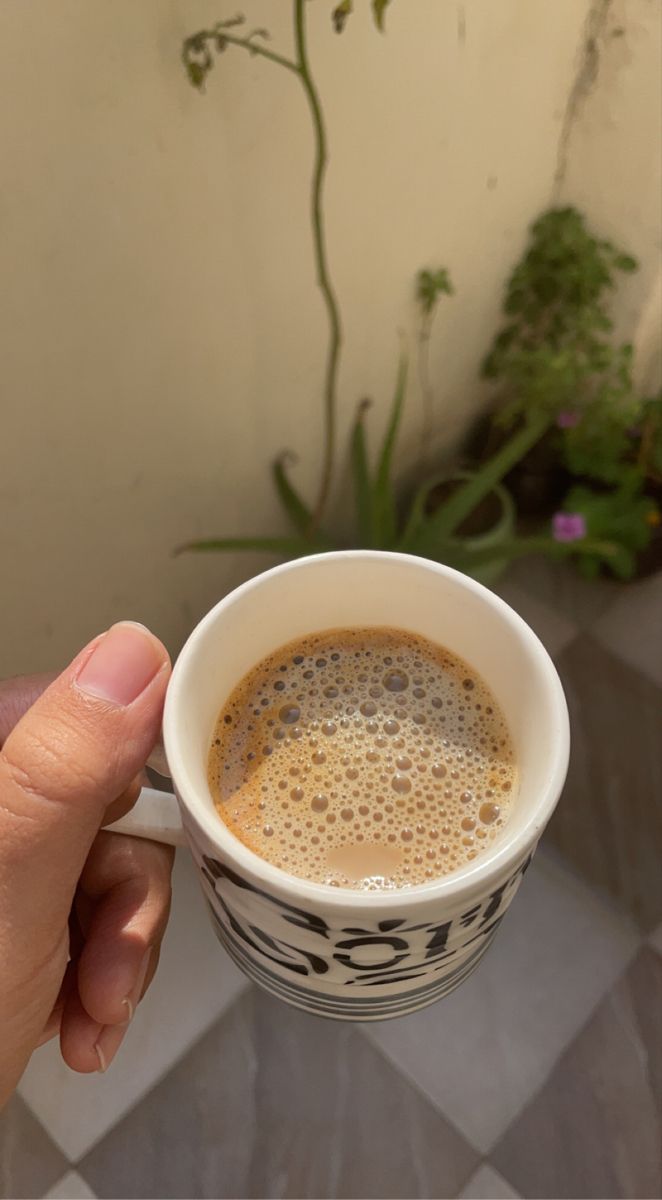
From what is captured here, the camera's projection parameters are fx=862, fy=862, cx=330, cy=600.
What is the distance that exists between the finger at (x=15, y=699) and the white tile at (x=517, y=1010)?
627mm

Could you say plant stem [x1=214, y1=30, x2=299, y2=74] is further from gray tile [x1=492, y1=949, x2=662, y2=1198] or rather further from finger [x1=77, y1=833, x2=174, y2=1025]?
gray tile [x1=492, y1=949, x2=662, y2=1198]

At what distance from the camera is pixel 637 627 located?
1.39 metres

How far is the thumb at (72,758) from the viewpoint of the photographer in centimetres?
49

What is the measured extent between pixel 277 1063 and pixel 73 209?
944mm

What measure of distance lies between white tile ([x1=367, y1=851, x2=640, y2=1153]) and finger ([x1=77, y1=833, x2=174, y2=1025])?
51cm

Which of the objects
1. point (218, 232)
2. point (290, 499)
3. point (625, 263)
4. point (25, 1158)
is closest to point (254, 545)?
point (290, 499)

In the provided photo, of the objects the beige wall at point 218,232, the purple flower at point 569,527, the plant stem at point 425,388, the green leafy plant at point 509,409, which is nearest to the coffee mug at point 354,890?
the beige wall at point 218,232

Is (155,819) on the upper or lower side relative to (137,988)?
upper

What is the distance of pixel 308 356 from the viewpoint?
1.00 meters

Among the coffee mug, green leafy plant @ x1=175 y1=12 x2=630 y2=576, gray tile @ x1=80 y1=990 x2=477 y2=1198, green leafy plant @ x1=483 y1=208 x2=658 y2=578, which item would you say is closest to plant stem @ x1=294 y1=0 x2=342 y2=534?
green leafy plant @ x1=175 y1=12 x2=630 y2=576

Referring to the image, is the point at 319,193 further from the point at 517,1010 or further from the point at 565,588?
the point at 517,1010

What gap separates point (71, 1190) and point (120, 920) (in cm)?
53

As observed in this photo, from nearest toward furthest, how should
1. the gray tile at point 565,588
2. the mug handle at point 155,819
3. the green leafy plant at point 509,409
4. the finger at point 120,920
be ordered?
the mug handle at point 155,819 → the finger at point 120,920 → the green leafy plant at point 509,409 → the gray tile at point 565,588

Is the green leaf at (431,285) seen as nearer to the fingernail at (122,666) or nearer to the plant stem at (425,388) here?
the plant stem at (425,388)
